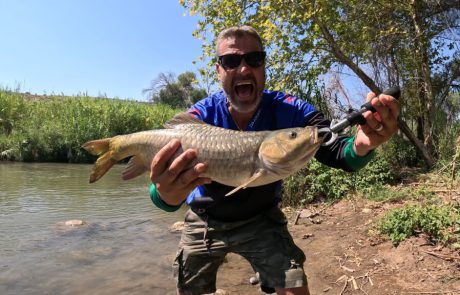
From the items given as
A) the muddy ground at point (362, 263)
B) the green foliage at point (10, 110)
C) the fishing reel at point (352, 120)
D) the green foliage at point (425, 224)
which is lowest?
the muddy ground at point (362, 263)

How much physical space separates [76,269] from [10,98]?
1885cm

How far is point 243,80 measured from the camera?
305 centimetres

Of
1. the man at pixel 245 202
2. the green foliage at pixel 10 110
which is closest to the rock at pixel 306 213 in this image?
the man at pixel 245 202

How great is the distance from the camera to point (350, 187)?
713 centimetres

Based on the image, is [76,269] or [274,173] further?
[76,269]

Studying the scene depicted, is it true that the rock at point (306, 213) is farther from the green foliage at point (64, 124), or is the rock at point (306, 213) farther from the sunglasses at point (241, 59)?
the green foliage at point (64, 124)

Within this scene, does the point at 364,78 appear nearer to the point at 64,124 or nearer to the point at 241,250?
the point at 241,250

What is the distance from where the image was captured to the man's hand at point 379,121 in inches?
84.1

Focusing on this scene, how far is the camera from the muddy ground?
3830 mm

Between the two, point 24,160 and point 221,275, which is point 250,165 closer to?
point 221,275

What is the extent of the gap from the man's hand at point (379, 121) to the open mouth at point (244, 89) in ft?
2.94

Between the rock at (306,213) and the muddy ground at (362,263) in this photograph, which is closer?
the muddy ground at (362,263)

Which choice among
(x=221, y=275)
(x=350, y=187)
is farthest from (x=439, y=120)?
(x=221, y=275)

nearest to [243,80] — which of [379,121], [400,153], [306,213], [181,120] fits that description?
[181,120]
